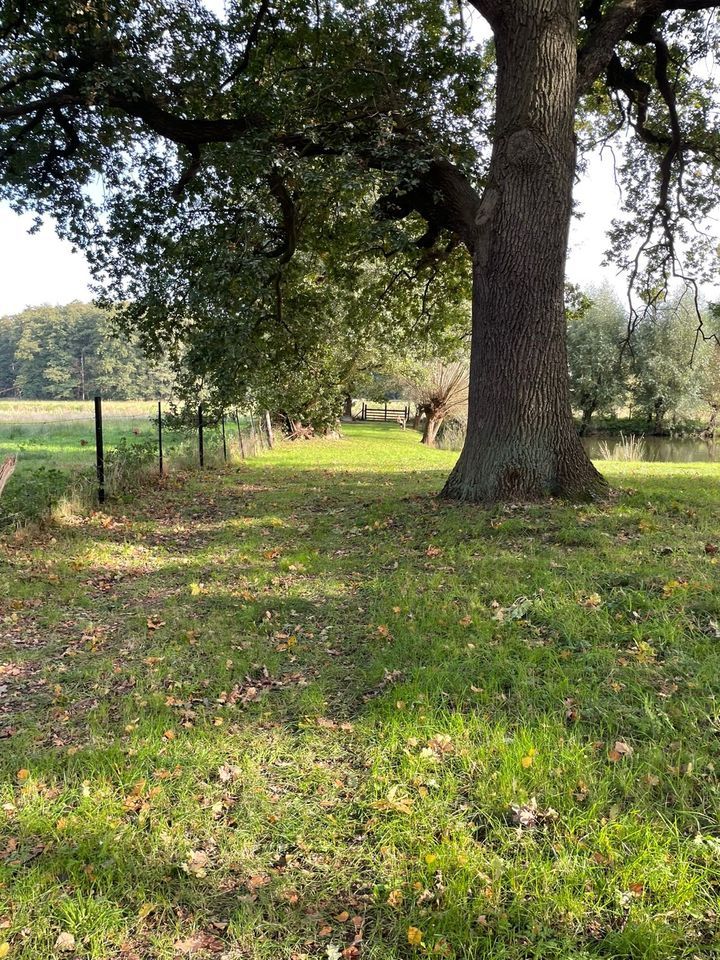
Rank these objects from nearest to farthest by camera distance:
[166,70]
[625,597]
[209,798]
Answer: [209,798] → [625,597] → [166,70]

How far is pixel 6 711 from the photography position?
363 centimetres

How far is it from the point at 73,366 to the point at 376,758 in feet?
251

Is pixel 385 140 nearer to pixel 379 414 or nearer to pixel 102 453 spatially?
pixel 102 453


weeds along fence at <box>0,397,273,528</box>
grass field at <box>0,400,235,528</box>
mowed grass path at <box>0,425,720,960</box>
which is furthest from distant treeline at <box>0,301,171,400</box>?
mowed grass path at <box>0,425,720,960</box>

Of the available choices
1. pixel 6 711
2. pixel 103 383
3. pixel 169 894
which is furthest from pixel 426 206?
pixel 103 383

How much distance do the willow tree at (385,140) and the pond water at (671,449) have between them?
15099mm

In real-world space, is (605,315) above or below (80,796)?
above

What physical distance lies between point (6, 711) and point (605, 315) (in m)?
40.1

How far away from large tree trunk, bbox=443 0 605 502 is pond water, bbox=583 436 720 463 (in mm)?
16534

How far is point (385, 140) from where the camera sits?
8.02 metres

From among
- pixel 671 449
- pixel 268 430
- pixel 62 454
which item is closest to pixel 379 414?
Result: pixel 671 449

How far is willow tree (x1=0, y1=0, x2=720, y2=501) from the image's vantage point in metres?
7.40

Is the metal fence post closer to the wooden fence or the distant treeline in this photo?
the wooden fence

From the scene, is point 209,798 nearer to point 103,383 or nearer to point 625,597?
point 625,597
